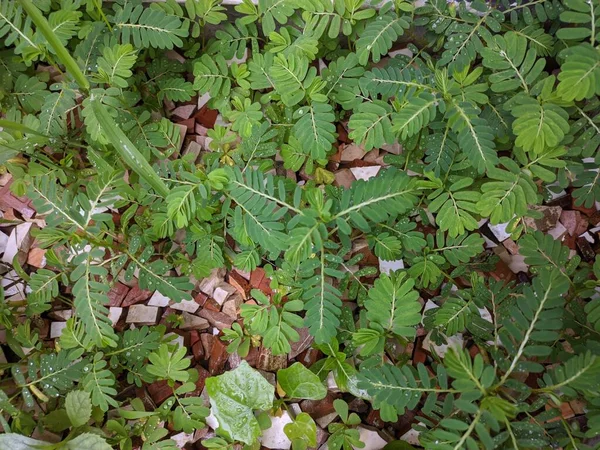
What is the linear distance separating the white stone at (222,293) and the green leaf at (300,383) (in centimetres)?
30

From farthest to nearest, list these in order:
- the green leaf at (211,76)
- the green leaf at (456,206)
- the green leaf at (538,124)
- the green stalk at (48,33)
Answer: the green leaf at (211,76) → the green leaf at (456,206) → the green leaf at (538,124) → the green stalk at (48,33)

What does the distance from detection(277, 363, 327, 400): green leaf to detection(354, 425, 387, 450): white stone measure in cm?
17

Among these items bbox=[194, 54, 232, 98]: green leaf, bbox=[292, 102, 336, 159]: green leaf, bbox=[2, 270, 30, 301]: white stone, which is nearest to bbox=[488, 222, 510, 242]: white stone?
bbox=[292, 102, 336, 159]: green leaf

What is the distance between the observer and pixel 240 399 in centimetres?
144

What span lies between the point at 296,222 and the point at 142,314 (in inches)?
25.6

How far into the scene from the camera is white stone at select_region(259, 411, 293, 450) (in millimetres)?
1488

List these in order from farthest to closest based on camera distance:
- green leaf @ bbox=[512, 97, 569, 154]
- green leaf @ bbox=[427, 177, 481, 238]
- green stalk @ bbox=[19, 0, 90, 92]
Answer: green leaf @ bbox=[427, 177, 481, 238] < green leaf @ bbox=[512, 97, 569, 154] < green stalk @ bbox=[19, 0, 90, 92]

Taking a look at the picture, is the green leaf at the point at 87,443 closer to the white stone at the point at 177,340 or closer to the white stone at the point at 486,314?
the white stone at the point at 177,340

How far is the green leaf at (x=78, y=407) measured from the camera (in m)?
1.39

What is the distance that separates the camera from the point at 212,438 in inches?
56.7

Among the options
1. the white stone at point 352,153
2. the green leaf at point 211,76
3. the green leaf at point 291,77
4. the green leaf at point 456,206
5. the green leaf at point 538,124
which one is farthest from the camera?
the white stone at point 352,153

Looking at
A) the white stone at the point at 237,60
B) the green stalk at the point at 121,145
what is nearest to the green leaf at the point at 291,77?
the white stone at the point at 237,60

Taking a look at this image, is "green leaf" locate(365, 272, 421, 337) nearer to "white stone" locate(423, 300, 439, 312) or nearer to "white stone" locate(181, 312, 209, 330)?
"white stone" locate(423, 300, 439, 312)

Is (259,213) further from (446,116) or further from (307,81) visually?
(446,116)
